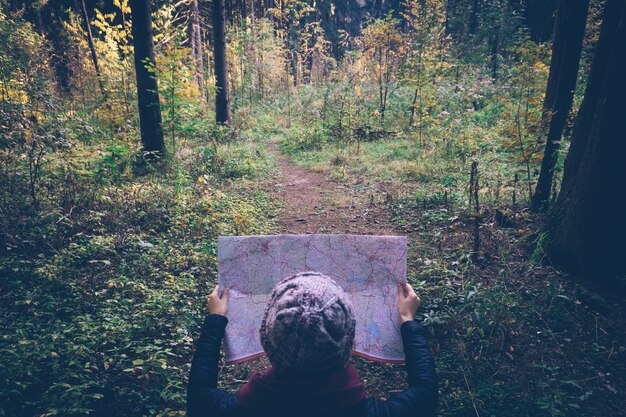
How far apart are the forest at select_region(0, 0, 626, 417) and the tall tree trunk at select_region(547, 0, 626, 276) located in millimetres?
17

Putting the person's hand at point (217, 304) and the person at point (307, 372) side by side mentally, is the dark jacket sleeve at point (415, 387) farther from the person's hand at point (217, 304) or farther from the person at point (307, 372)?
the person's hand at point (217, 304)

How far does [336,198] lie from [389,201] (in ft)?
3.62

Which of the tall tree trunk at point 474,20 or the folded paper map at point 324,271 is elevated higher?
the tall tree trunk at point 474,20

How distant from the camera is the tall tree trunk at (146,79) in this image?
23.3ft

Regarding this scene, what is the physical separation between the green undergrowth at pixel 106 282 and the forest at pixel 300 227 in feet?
0.07

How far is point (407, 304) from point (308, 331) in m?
0.85

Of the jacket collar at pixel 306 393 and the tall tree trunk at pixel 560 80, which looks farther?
the tall tree trunk at pixel 560 80

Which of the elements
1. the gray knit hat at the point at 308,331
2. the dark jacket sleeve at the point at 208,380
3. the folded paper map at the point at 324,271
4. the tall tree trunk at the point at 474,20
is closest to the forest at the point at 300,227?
the folded paper map at the point at 324,271

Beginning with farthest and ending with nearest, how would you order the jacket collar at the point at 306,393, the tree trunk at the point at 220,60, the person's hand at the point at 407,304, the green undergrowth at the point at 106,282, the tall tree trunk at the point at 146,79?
the tree trunk at the point at 220,60 → the tall tree trunk at the point at 146,79 → the green undergrowth at the point at 106,282 → the person's hand at the point at 407,304 → the jacket collar at the point at 306,393

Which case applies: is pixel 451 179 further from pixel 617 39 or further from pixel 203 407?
pixel 203 407

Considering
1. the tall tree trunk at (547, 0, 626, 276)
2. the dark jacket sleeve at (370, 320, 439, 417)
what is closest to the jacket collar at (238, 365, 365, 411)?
the dark jacket sleeve at (370, 320, 439, 417)

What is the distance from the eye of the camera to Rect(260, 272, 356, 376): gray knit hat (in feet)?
4.03

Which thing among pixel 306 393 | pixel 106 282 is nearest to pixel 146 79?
pixel 106 282

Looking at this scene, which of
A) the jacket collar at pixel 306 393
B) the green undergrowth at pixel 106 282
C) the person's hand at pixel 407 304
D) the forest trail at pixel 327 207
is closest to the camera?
the jacket collar at pixel 306 393
